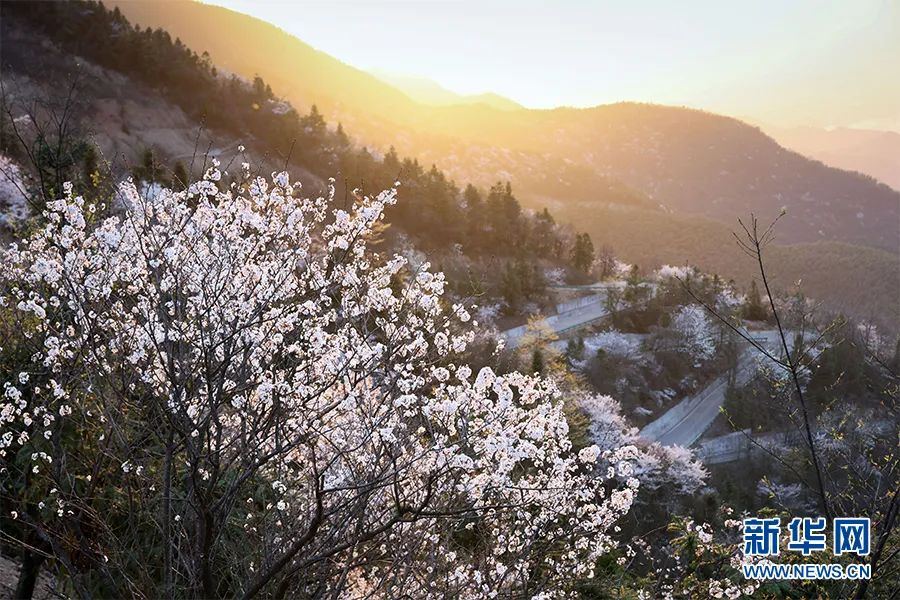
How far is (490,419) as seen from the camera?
4770 mm

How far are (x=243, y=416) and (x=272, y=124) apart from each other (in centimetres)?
3980

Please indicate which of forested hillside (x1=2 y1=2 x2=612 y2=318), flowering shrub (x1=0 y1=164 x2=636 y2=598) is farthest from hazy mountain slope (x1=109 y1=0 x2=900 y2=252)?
flowering shrub (x1=0 y1=164 x2=636 y2=598)

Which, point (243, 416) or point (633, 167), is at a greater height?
point (633, 167)

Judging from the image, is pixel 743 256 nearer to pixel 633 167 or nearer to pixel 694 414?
pixel 694 414

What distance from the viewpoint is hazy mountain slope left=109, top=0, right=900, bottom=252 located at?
87000 millimetres

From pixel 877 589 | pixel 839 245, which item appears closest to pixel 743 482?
pixel 877 589

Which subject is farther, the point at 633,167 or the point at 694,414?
the point at 633,167

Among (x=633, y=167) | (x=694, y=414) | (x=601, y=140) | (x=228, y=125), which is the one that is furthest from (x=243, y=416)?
(x=601, y=140)

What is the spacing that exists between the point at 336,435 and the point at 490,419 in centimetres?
142

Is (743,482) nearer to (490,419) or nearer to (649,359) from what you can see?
(649,359)

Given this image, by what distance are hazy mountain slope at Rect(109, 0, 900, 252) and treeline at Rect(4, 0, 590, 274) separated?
95.8ft

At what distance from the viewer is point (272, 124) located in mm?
39594

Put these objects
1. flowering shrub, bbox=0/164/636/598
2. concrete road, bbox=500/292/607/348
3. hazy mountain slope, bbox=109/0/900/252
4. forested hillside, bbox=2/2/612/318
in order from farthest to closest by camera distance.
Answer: hazy mountain slope, bbox=109/0/900/252 < forested hillside, bbox=2/2/612/318 < concrete road, bbox=500/292/607/348 < flowering shrub, bbox=0/164/636/598

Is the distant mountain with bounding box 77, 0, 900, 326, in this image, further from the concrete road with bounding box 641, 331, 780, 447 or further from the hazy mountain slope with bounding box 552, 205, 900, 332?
the concrete road with bounding box 641, 331, 780, 447
